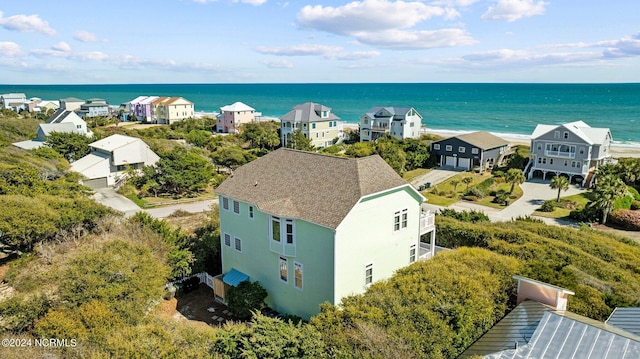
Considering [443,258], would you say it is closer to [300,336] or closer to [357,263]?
[357,263]

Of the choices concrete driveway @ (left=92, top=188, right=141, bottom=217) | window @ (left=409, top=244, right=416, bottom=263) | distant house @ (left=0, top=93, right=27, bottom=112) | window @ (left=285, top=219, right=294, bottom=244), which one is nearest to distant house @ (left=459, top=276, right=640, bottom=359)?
window @ (left=409, top=244, right=416, bottom=263)

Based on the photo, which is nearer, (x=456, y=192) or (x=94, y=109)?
(x=456, y=192)

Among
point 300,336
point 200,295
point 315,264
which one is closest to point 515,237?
point 315,264

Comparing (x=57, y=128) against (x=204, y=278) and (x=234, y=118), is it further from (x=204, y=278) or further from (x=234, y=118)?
(x=204, y=278)

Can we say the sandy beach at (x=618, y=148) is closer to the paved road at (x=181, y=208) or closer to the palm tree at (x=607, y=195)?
the palm tree at (x=607, y=195)

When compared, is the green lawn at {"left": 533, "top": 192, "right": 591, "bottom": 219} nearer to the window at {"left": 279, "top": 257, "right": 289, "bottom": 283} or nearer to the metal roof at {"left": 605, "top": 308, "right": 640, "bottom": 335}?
the metal roof at {"left": 605, "top": 308, "right": 640, "bottom": 335}

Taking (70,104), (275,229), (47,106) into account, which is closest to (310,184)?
(275,229)

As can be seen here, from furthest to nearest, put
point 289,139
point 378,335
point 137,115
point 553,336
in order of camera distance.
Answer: point 137,115, point 289,139, point 378,335, point 553,336
